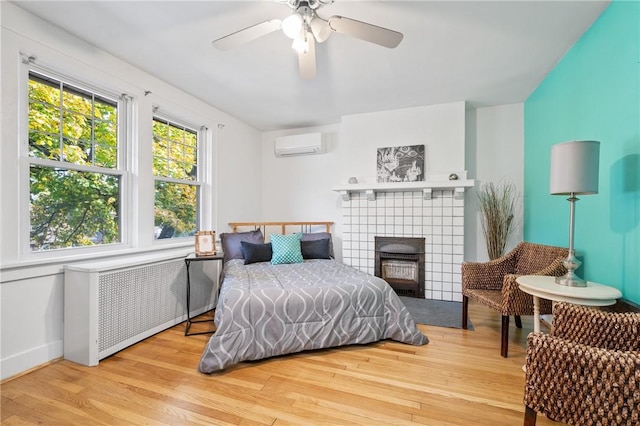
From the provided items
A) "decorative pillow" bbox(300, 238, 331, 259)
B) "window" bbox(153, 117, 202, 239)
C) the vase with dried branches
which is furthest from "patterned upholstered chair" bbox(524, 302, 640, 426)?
"window" bbox(153, 117, 202, 239)

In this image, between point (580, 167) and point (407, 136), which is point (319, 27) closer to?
point (580, 167)

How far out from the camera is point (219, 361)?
1.84m

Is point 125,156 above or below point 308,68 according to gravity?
below

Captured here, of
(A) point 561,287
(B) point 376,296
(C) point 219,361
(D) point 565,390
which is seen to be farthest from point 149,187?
(A) point 561,287

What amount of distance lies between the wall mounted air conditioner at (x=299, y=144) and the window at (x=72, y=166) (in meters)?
2.16

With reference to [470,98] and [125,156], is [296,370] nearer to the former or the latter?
[125,156]

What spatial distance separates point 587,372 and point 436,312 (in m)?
2.07

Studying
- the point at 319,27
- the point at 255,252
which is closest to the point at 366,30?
the point at 319,27

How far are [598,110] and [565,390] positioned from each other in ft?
6.47

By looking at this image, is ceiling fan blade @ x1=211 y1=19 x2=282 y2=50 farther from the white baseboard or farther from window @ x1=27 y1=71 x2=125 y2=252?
the white baseboard

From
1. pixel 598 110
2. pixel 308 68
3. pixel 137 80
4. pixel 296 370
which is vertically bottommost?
pixel 296 370

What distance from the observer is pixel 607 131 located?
6.07 ft

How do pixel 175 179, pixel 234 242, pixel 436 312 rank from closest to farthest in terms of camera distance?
pixel 436 312 < pixel 175 179 < pixel 234 242

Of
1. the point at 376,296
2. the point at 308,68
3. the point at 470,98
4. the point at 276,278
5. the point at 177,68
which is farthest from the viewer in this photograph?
the point at 470,98
